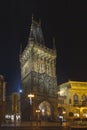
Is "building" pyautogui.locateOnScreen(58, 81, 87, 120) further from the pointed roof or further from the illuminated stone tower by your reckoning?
the pointed roof

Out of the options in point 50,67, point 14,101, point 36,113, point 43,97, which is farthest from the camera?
point 50,67

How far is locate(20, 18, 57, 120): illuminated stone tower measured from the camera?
97562 mm

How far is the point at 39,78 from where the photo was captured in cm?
9962

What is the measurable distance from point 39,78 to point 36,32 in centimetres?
1950

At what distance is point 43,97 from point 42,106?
5.12m

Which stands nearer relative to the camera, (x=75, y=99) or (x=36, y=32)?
(x=75, y=99)

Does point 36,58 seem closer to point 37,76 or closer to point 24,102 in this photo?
point 37,76

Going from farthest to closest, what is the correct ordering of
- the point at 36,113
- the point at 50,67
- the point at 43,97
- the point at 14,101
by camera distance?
the point at 50,67 → the point at 43,97 → the point at 36,113 → the point at 14,101

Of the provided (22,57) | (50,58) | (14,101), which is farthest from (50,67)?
(14,101)

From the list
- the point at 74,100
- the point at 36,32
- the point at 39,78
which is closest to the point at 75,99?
the point at 74,100

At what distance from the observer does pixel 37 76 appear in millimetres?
99000

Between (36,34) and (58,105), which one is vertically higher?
(36,34)

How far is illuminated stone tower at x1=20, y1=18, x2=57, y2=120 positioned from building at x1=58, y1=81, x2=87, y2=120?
6826mm

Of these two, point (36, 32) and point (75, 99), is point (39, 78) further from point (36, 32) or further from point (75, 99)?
point (36, 32)
